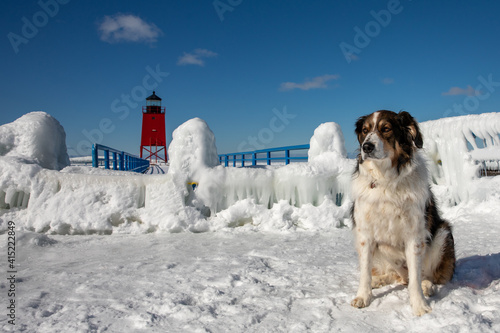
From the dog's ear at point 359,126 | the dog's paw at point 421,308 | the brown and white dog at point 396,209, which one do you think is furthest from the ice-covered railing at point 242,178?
the dog's paw at point 421,308

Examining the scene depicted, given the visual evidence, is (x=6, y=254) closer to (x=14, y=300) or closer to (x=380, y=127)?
(x=14, y=300)

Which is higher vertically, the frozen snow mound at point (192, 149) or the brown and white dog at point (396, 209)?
the frozen snow mound at point (192, 149)

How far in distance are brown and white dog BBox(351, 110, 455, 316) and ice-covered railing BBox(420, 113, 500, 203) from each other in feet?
13.7

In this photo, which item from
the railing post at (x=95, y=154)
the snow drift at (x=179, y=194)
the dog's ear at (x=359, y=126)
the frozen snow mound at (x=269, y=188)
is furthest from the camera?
the railing post at (x=95, y=154)

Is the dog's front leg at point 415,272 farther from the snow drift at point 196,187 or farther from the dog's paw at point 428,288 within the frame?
the snow drift at point 196,187

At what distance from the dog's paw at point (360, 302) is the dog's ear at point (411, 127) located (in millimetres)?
1193

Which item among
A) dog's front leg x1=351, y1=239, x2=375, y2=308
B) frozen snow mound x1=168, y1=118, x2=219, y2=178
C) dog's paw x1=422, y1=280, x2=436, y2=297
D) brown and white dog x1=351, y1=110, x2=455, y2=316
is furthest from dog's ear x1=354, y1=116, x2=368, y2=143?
frozen snow mound x1=168, y1=118, x2=219, y2=178

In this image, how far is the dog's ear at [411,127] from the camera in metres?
2.39

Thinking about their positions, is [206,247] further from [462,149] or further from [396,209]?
[462,149]

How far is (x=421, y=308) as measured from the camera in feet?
7.17

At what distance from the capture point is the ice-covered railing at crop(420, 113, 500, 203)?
573 centimetres

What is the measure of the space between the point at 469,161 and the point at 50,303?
6560 millimetres

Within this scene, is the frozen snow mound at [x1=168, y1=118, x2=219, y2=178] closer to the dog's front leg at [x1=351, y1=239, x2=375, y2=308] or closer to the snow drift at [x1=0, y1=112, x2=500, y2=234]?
the snow drift at [x1=0, y1=112, x2=500, y2=234]

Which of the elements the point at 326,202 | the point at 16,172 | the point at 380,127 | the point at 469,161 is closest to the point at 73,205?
the point at 16,172
